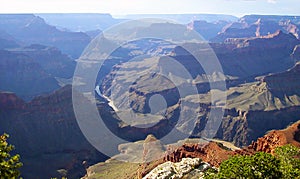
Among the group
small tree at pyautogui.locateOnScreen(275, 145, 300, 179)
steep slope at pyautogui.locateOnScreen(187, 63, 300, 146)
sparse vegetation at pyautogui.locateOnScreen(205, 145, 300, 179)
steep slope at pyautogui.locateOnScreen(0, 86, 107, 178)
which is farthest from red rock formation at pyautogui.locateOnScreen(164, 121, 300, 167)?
steep slope at pyautogui.locateOnScreen(187, 63, 300, 146)

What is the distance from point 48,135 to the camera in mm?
107875

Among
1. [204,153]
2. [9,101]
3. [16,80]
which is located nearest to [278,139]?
[204,153]

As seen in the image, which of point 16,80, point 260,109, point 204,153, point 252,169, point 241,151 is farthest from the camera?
point 16,80

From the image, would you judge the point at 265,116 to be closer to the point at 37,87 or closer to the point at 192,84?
the point at 192,84

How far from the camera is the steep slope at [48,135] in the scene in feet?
303

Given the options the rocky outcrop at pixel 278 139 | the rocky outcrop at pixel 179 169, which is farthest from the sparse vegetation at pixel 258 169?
the rocky outcrop at pixel 278 139

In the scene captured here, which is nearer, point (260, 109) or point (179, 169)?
point (179, 169)

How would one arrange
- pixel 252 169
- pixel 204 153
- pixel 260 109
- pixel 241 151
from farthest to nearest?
pixel 260 109 → pixel 241 151 → pixel 204 153 → pixel 252 169

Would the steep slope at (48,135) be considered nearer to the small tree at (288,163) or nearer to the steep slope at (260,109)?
the steep slope at (260,109)

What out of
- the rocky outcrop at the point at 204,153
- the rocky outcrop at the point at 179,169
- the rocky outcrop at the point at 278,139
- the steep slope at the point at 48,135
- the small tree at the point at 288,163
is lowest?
the steep slope at the point at 48,135

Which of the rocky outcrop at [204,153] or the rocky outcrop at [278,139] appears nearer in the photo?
the rocky outcrop at [204,153]

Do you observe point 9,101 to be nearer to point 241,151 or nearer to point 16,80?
point 241,151

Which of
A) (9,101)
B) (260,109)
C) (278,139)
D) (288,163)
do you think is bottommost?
(260,109)

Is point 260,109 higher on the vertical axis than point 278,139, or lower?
lower
